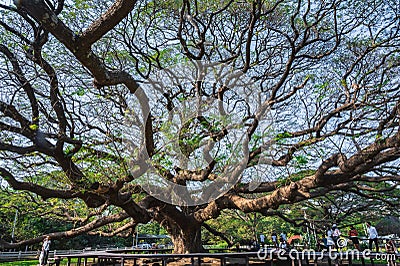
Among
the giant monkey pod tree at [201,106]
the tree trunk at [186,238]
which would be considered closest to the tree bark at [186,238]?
the tree trunk at [186,238]

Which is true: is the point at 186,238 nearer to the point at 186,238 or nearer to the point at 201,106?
the point at 186,238

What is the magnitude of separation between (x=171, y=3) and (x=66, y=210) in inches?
310

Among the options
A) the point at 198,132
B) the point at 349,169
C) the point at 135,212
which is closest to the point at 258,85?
the point at 198,132

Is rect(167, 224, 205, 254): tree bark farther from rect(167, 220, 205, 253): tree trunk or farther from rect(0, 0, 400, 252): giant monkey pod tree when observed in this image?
rect(0, 0, 400, 252): giant monkey pod tree

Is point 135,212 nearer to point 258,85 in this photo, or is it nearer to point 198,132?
point 198,132

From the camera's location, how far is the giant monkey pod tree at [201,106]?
220 inches

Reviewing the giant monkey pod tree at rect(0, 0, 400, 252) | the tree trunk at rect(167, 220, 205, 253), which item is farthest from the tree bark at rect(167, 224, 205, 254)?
the giant monkey pod tree at rect(0, 0, 400, 252)

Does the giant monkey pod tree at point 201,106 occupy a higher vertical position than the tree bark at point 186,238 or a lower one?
higher

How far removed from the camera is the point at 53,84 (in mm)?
5004

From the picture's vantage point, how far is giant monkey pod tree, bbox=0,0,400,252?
559 centimetres

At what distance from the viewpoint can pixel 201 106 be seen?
6582mm

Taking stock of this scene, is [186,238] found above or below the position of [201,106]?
below

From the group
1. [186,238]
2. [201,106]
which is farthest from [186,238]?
[201,106]

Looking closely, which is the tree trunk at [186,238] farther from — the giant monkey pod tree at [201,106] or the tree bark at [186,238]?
the giant monkey pod tree at [201,106]
